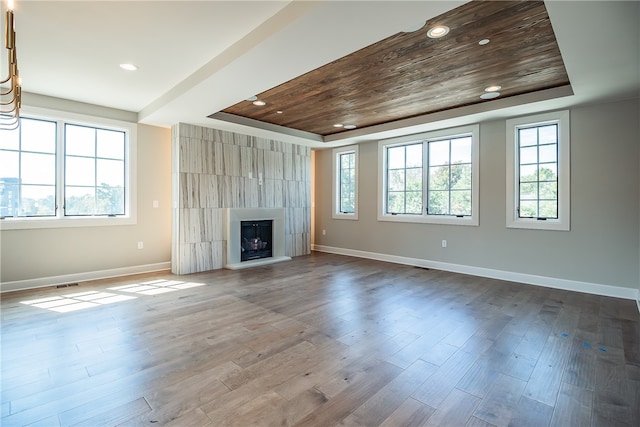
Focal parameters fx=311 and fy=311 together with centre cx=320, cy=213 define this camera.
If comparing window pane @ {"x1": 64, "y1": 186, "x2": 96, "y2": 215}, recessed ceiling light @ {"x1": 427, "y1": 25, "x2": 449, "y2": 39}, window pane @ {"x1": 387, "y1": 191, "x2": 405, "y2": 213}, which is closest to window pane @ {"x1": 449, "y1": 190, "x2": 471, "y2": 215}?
window pane @ {"x1": 387, "y1": 191, "x2": 405, "y2": 213}

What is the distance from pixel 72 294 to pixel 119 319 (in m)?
1.43

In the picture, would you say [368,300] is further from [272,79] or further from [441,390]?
[272,79]

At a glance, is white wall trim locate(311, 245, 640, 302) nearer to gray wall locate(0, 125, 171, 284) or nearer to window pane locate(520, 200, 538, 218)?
window pane locate(520, 200, 538, 218)

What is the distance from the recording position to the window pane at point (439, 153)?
18.1 feet

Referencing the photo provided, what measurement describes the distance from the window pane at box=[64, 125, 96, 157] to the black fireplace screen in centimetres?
264

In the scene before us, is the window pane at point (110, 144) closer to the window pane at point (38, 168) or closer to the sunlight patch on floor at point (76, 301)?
the window pane at point (38, 168)

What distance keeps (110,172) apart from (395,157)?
200 inches

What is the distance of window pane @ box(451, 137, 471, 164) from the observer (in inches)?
208

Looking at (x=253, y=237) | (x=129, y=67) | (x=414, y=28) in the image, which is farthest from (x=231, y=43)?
(x=253, y=237)

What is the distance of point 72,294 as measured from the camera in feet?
13.1

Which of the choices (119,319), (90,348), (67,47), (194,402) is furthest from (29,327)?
(67,47)

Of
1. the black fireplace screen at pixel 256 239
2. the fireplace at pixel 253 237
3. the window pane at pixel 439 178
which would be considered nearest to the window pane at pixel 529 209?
the window pane at pixel 439 178

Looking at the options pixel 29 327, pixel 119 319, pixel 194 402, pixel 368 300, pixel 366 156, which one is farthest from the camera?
pixel 366 156

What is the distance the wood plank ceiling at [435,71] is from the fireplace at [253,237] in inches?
74.0
